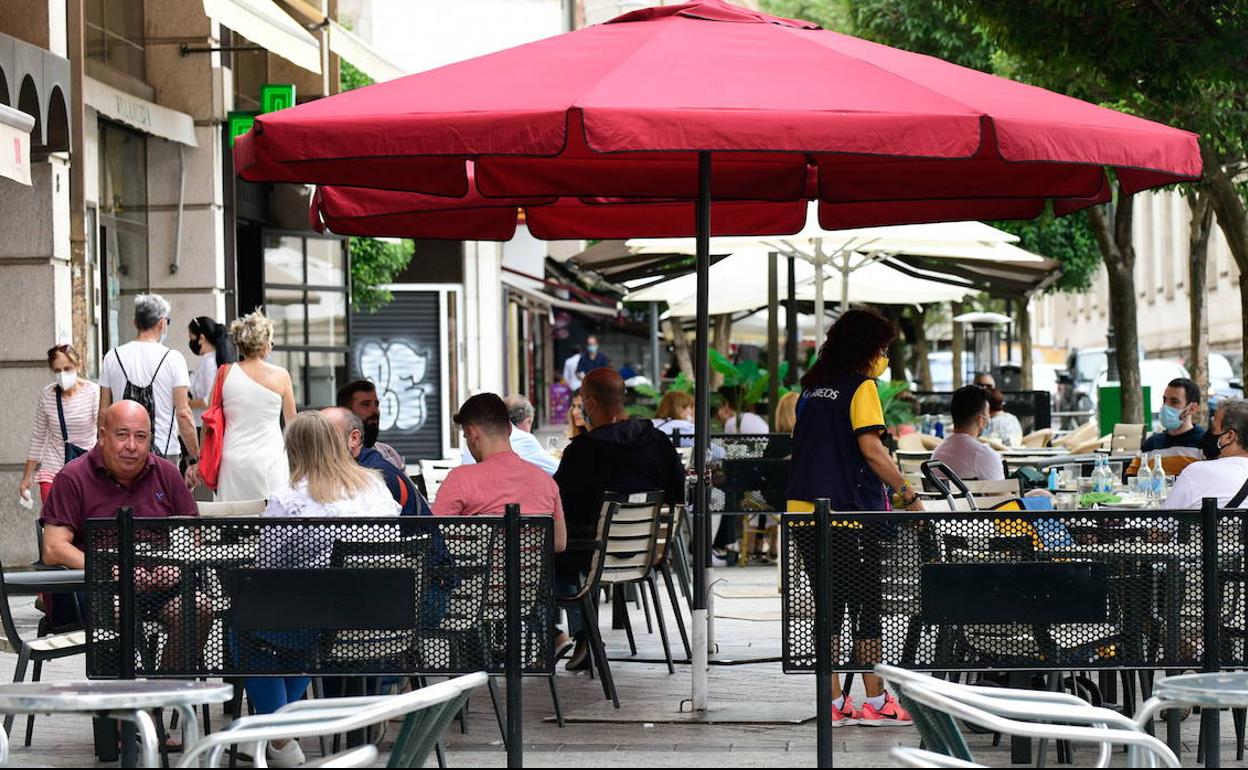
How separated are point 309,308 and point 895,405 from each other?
6530 millimetres

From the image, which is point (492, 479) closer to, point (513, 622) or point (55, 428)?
point (513, 622)

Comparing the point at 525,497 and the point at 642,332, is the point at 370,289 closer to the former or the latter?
the point at 525,497

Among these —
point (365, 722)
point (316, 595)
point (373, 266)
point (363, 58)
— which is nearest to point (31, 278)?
point (363, 58)

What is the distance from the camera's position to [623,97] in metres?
6.02

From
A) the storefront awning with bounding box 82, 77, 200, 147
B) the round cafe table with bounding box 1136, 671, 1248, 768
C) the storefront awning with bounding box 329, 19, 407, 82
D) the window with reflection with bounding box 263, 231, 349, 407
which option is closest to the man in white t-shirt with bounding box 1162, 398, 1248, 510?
the round cafe table with bounding box 1136, 671, 1248, 768

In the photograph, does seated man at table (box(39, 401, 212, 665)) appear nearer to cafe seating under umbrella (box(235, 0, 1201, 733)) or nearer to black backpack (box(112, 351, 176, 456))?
cafe seating under umbrella (box(235, 0, 1201, 733))

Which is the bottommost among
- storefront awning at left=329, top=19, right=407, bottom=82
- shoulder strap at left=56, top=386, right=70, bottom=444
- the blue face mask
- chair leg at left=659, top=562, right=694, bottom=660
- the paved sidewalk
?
the paved sidewalk

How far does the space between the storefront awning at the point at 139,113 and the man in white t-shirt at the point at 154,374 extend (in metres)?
3.40

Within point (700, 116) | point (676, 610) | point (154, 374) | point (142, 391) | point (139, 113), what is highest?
point (139, 113)

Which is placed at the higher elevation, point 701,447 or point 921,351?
point 921,351

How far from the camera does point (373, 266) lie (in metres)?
23.2

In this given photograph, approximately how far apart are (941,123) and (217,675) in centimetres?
286

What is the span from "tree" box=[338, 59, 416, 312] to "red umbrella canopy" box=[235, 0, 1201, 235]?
15011 mm

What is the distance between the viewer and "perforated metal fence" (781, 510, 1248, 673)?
5.67 metres
